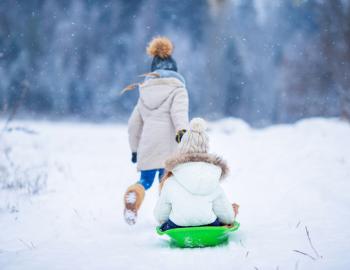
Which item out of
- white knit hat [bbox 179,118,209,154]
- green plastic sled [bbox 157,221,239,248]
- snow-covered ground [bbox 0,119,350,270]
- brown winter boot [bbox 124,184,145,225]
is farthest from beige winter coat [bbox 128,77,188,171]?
green plastic sled [bbox 157,221,239,248]

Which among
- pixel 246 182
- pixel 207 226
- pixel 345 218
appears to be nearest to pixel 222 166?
pixel 207 226

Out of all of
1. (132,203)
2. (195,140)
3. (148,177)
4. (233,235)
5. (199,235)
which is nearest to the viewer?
(199,235)

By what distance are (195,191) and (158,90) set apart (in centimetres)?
154

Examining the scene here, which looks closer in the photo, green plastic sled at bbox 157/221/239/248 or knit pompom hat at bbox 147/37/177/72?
green plastic sled at bbox 157/221/239/248

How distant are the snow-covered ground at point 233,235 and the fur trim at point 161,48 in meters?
1.77

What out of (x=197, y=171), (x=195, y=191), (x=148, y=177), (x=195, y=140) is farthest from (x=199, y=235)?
(x=148, y=177)

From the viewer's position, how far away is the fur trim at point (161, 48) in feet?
12.3

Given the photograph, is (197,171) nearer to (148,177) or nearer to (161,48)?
(148,177)

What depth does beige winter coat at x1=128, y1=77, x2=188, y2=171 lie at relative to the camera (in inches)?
142

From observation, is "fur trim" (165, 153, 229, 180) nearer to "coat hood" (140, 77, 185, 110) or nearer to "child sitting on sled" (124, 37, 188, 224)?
"child sitting on sled" (124, 37, 188, 224)

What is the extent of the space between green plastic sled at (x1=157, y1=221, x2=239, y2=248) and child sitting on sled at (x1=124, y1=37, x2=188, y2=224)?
1.17 meters

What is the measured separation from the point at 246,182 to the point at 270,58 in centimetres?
1678

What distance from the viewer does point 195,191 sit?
2424 mm

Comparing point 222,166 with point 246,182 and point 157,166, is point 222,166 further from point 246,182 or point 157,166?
point 246,182
